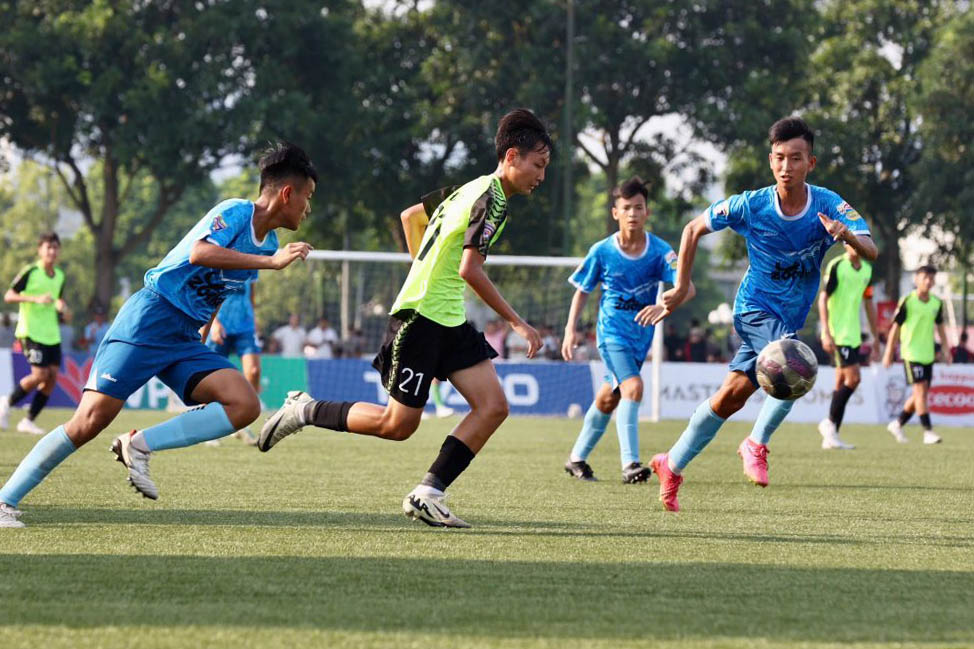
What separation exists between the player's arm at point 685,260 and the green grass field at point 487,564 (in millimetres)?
1216

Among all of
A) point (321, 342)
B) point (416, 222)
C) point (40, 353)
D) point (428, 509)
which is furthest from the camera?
point (321, 342)

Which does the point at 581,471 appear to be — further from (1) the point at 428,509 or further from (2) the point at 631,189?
(1) the point at 428,509

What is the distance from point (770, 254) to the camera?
8.61 metres

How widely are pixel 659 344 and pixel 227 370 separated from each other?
1569cm

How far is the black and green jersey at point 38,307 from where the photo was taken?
51.9ft

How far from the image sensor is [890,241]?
44000mm

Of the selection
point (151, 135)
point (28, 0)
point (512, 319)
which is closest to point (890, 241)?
point (151, 135)

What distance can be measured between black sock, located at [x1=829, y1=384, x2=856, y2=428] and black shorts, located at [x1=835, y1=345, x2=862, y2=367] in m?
0.28

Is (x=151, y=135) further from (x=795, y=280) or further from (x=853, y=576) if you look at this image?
(x=853, y=576)

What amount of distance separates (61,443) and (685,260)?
361 cm

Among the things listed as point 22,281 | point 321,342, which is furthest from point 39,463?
point 321,342

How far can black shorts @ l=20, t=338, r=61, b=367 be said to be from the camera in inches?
635

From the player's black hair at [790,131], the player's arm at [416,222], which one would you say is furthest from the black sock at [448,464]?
the player's black hair at [790,131]

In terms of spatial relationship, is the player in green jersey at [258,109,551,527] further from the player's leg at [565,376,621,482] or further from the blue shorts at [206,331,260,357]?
the blue shorts at [206,331,260,357]
